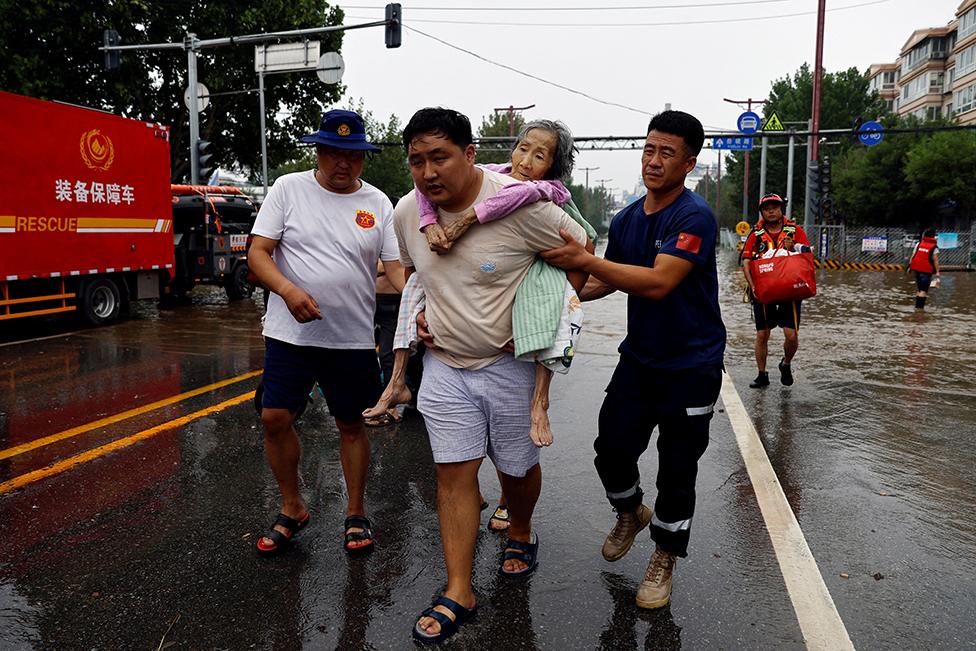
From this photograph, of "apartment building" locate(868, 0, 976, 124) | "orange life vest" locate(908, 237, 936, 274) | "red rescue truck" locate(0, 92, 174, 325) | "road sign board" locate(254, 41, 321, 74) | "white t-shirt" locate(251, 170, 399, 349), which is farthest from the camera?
"apartment building" locate(868, 0, 976, 124)

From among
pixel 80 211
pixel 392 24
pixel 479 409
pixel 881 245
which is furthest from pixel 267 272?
pixel 881 245

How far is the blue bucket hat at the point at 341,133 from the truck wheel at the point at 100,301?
30.7ft

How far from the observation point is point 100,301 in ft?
39.2

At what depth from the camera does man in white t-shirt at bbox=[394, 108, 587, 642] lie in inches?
117

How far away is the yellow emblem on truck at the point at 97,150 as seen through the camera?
1112 centimetres

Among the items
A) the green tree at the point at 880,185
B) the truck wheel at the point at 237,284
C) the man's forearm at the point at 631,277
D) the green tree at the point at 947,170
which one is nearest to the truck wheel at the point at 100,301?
the truck wheel at the point at 237,284

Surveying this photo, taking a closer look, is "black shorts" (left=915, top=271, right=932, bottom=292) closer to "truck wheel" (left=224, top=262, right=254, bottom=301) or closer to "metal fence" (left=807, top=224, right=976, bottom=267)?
"truck wheel" (left=224, top=262, right=254, bottom=301)

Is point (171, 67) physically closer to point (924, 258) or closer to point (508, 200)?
point (924, 258)

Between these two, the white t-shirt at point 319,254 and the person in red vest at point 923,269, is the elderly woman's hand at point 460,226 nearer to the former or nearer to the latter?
the white t-shirt at point 319,254

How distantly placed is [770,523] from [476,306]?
2.08 m

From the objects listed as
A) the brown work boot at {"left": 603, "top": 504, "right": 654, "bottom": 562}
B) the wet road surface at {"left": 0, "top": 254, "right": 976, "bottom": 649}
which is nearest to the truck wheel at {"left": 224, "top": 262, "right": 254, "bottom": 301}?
the wet road surface at {"left": 0, "top": 254, "right": 976, "bottom": 649}

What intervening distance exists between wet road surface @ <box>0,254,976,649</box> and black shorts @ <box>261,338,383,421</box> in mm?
668

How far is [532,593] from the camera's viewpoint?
327 centimetres

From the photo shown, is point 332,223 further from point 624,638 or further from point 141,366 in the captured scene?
point 141,366
